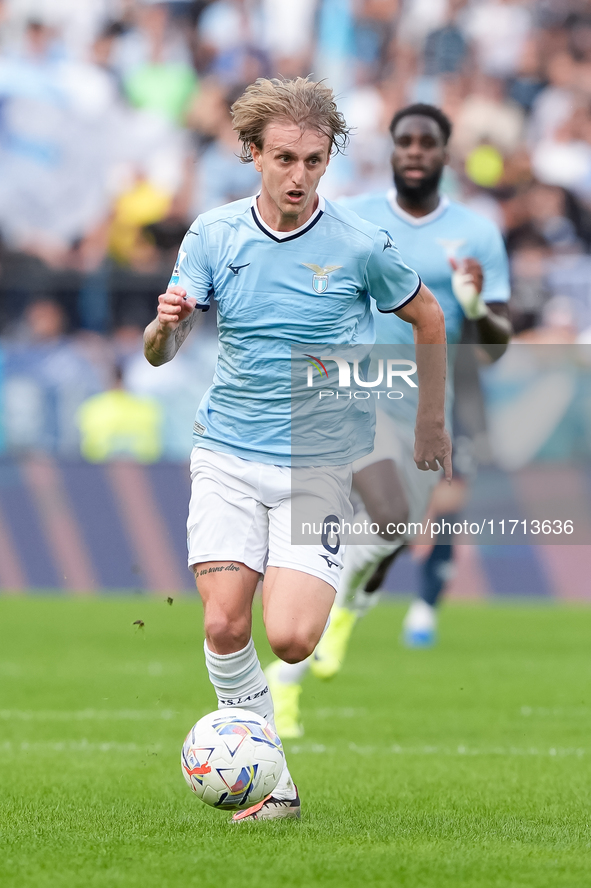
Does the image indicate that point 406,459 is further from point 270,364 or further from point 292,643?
point 292,643

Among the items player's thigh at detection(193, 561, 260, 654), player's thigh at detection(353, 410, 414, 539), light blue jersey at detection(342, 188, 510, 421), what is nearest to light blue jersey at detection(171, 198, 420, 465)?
player's thigh at detection(193, 561, 260, 654)

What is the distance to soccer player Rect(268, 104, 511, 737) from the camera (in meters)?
7.90

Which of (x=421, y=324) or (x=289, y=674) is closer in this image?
(x=421, y=324)

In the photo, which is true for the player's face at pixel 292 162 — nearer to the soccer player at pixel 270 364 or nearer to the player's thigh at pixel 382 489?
the soccer player at pixel 270 364

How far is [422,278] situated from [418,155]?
2.29 feet

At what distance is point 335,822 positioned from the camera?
15.8 feet

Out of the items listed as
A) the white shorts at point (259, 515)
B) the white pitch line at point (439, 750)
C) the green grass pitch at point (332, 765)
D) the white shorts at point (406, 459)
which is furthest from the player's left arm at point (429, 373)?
the white shorts at point (406, 459)

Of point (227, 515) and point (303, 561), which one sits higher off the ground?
point (227, 515)

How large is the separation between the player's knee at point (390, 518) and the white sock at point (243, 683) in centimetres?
265

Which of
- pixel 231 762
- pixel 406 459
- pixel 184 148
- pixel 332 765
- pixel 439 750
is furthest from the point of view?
pixel 184 148

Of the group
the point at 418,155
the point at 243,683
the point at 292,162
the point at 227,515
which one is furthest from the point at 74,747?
the point at 418,155

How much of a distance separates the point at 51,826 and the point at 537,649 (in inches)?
249

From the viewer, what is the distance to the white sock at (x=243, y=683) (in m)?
4.88

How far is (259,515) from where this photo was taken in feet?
16.4
